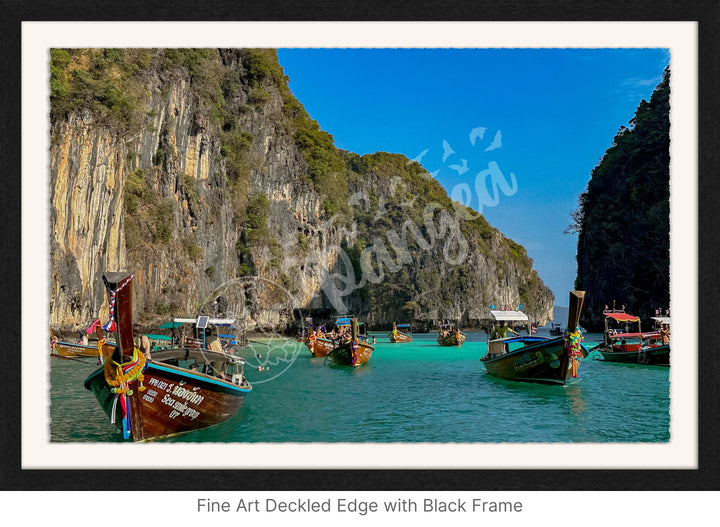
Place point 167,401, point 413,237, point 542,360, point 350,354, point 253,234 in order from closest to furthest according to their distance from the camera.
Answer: point 167,401 < point 542,360 < point 350,354 < point 253,234 < point 413,237

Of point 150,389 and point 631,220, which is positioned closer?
point 150,389

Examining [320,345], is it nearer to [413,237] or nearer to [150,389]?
[150,389]

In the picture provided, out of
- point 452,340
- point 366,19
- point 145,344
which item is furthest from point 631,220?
point 366,19

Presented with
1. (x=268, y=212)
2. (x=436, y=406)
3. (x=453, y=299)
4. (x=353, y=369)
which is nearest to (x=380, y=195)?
(x=453, y=299)

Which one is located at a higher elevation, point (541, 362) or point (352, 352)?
point (541, 362)

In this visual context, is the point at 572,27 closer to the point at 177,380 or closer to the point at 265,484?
the point at 265,484

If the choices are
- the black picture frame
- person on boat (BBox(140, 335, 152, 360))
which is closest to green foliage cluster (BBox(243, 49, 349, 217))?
person on boat (BBox(140, 335, 152, 360))
